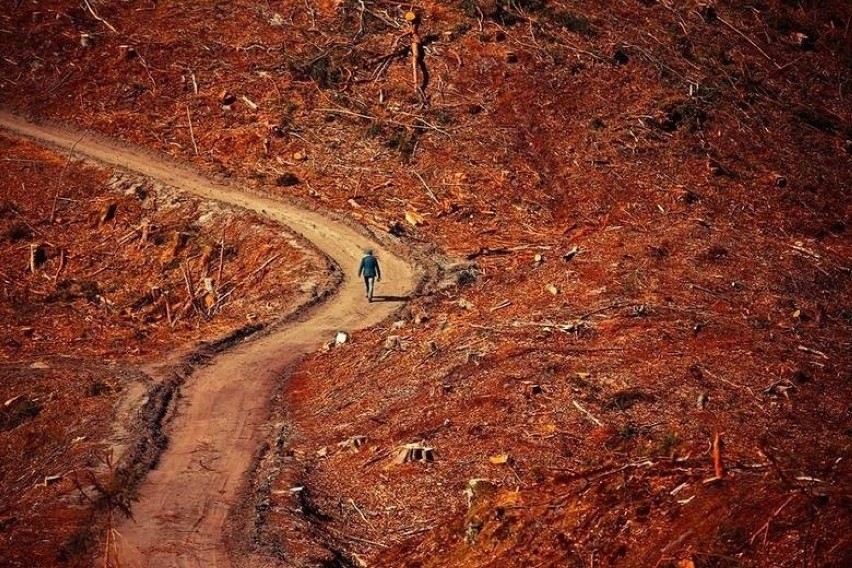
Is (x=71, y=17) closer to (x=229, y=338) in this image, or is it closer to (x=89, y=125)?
(x=89, y=125)

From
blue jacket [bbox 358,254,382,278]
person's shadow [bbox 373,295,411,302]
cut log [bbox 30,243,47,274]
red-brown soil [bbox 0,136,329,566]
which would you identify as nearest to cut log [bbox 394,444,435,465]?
red-brown soil [bbox 0,136,329,566]

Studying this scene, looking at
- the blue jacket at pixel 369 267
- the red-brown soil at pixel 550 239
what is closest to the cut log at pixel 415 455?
the red-brown soil at pixel 550 239

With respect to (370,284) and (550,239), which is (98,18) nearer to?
(370,284)

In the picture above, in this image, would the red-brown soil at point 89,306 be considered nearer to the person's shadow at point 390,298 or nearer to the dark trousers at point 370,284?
the dark trousers at point 370,284

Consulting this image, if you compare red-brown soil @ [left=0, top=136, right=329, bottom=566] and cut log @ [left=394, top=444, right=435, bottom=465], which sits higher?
cut log @ [left=394, top=444, right=435, bottom=465]

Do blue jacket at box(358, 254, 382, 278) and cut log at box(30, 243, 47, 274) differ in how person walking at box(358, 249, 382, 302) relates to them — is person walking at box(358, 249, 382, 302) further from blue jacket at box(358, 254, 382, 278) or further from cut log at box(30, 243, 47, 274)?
cut log at box(30, 243, 47, 274)

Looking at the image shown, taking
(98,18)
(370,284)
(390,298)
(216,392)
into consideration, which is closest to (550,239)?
(390,298)

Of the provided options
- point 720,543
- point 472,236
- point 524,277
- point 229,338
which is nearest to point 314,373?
point 229,338
